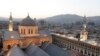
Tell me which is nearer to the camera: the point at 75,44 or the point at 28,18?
the point at 28,18

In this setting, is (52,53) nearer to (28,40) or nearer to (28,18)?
Result: (28,40)

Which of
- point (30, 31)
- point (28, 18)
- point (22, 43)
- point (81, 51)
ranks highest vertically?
point (28, 18)

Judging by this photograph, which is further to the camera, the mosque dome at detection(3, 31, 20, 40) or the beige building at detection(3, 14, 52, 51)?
the beige building at detection(3, 14, 52, 51)

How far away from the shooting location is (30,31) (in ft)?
144

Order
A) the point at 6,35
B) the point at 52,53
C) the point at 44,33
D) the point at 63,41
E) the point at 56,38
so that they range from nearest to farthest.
Answer: 1. the point at 52,53
2. the point at 6,35
3. the point at 44,33
4. the point at 63,41
5. the point at 56,38

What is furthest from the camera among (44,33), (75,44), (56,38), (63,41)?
(56,38)

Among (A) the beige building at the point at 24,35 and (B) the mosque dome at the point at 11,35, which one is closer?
(B) the mosque dome at the point at 11,35

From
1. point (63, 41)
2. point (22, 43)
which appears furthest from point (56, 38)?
point (22, 43)

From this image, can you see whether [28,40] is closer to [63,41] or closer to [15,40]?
[15,40]

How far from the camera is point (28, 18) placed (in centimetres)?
4453

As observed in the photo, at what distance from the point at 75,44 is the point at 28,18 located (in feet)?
61.0

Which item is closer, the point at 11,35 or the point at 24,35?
the point at 11,35

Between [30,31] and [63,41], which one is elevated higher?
[30,31]

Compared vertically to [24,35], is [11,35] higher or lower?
higher
